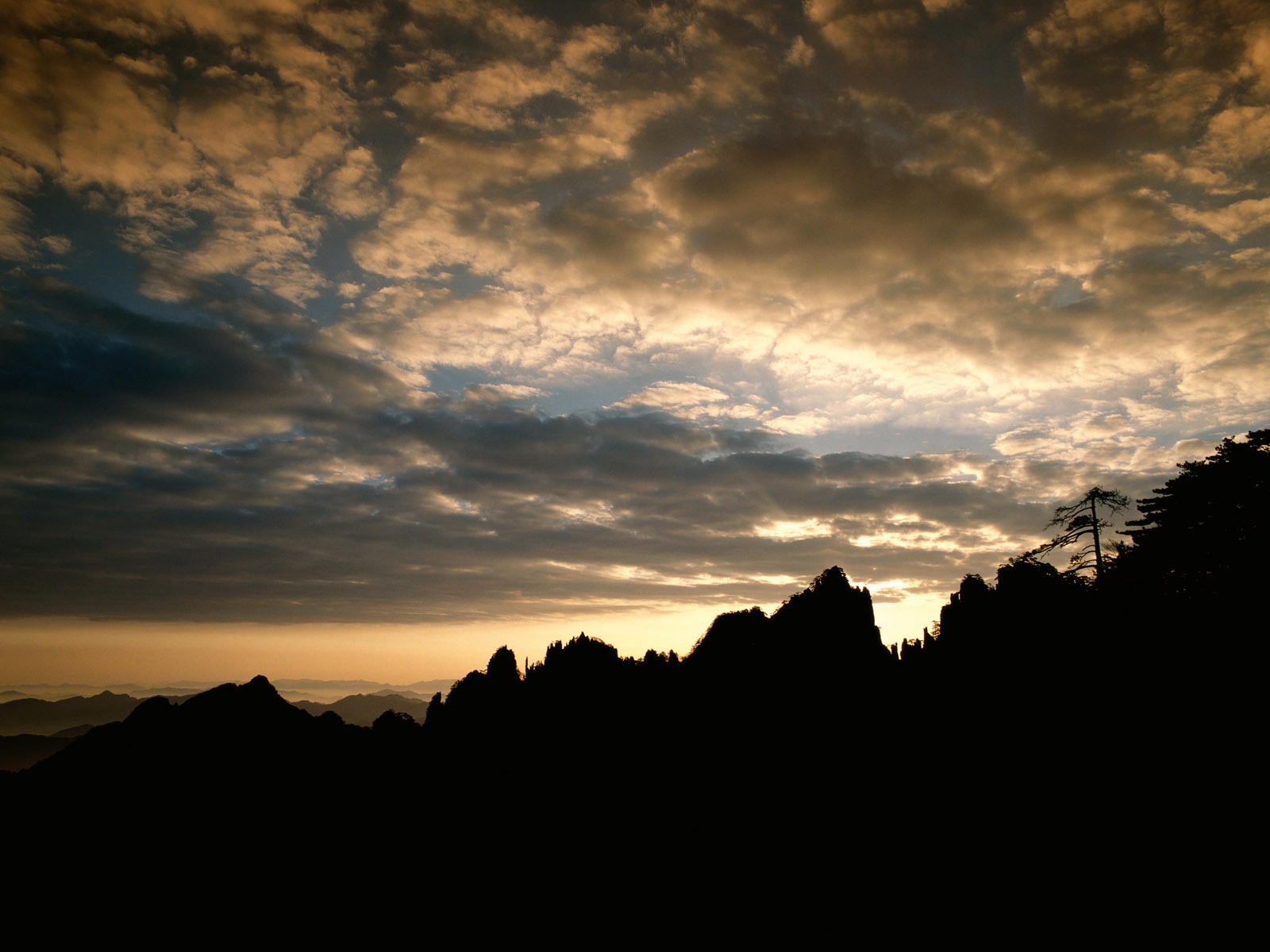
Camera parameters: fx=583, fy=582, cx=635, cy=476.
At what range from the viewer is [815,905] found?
26.2 metres

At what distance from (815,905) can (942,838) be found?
6798 millimetres

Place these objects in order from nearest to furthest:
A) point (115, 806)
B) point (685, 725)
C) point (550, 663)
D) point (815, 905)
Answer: point (815, 905), point (685, 725), point (550, 663), point (115, 806)

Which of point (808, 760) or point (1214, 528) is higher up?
point (1214, 528)

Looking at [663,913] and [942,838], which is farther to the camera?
[663,913]

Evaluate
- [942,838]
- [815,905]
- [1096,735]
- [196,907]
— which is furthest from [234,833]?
[1096,735]

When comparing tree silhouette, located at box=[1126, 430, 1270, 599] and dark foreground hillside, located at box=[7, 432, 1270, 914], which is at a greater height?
tree silhouette, located at box=[1126, 430, 1270, 599]

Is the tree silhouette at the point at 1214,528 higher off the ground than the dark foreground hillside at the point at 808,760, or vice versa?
the tree silhouette at the point at 1214,528

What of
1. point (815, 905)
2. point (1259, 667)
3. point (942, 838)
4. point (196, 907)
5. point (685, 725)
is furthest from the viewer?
point (196, 907)

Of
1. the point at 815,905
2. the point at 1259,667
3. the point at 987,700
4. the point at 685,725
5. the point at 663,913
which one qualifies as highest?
the point at 1259,667

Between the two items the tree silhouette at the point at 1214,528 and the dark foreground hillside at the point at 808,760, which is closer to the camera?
the dark foreground hillside at the point at 808,760

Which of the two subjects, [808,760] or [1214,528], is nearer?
[808,760]

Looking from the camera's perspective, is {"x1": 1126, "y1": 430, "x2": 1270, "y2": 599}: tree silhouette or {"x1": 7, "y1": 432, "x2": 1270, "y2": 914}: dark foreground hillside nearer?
{"x1": 7, "y1": 432, "x2": 1270, "y2": 914}: dark foreground hillside

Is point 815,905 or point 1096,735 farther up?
point 1096,735

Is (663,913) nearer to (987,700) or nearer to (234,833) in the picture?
(987,700)
